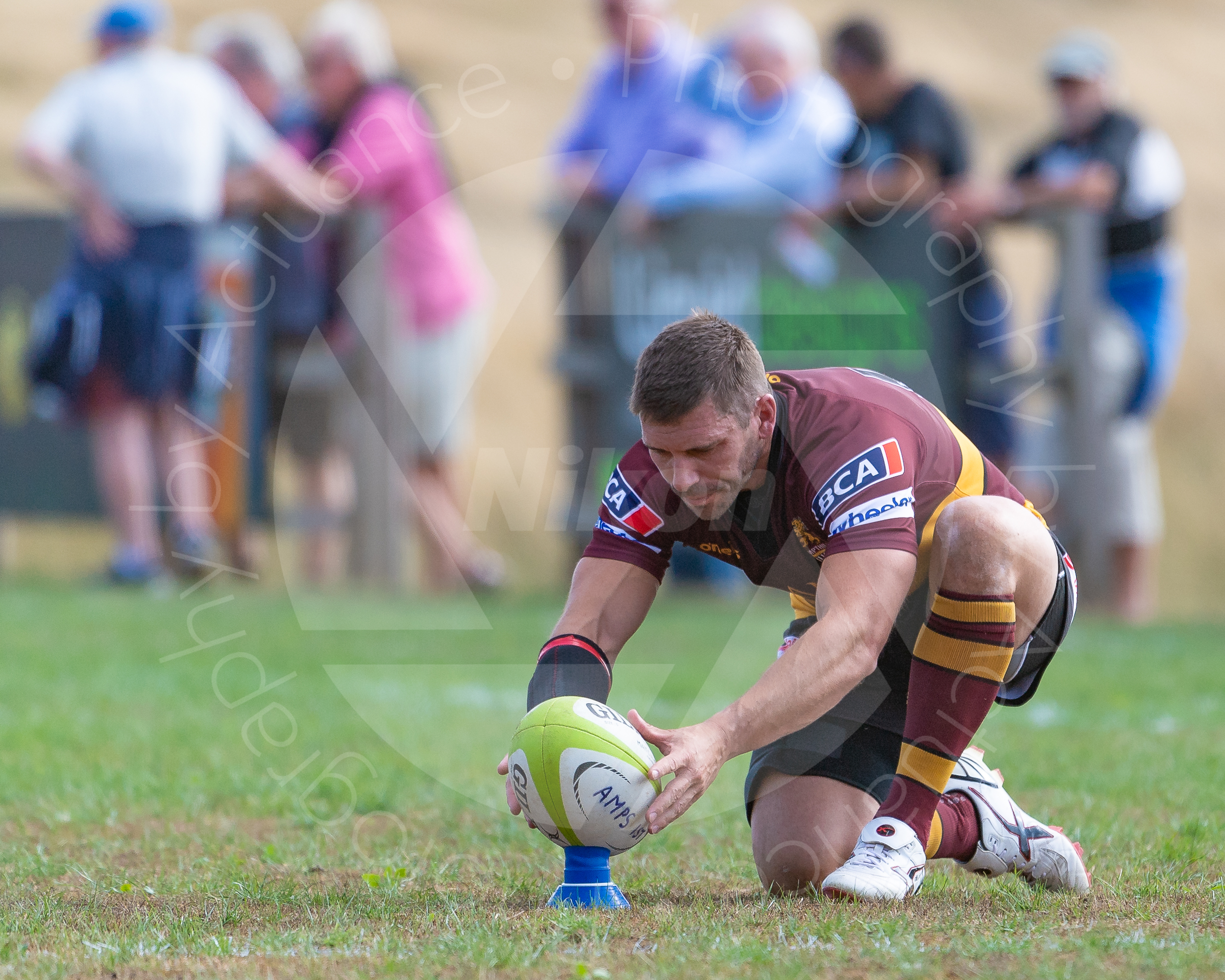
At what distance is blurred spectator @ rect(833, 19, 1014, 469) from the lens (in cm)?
1012

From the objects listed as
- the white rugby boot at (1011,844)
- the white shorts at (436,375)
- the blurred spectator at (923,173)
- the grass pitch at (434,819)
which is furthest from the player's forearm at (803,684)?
the white shorts at (436,375)

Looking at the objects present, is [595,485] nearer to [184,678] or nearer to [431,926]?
[184,678]

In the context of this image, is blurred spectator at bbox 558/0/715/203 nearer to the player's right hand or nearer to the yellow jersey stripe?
the yellow jersey stripe

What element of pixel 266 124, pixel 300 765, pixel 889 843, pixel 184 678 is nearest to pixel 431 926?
pixel 889 843

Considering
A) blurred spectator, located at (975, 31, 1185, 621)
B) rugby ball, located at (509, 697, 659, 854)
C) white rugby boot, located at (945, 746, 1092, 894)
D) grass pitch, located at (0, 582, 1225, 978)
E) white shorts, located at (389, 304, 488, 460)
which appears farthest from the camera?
white shorts, located at (389, 304, 488, 460)

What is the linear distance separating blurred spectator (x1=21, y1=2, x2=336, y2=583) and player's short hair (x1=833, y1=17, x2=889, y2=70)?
156 inches

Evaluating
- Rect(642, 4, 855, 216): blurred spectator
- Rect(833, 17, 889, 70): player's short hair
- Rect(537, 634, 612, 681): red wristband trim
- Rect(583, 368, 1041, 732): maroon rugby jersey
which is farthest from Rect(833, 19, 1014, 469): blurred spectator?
Rect(537, 634, 612, 681): red wristband trim

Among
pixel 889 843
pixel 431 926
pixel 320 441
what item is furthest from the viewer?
pixel 320 441

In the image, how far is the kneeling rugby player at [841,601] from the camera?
140 inches

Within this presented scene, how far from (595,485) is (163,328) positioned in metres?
3.15

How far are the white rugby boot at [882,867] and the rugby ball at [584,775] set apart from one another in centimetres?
50

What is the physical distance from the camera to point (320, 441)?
446 inches

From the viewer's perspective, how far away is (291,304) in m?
11.0

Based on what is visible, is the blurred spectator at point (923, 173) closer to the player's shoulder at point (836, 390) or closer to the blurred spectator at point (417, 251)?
the blurred spectator at point (417, 251)
